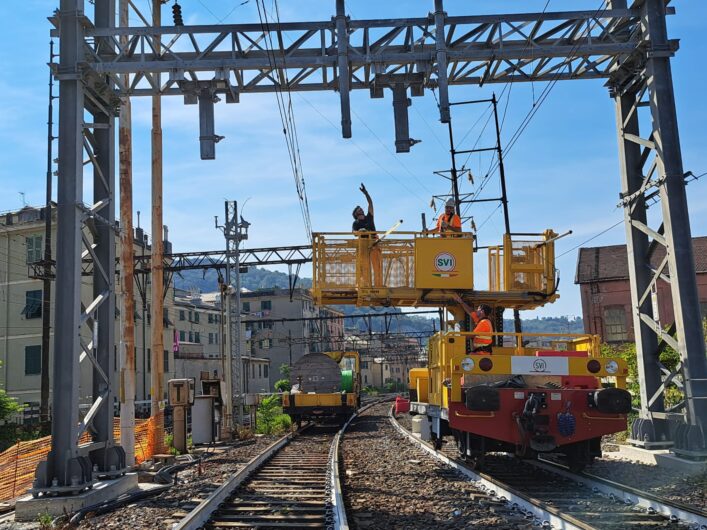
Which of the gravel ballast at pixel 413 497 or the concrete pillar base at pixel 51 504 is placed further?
the concrete pillar base at pixel 51 504

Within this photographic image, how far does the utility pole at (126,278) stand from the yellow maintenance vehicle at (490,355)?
150 inches

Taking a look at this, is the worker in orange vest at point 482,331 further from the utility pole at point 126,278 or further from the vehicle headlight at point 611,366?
the utility pole at point 126,278

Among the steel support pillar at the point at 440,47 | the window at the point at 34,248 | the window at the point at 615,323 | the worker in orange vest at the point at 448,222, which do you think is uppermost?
the window at the point at 34,248

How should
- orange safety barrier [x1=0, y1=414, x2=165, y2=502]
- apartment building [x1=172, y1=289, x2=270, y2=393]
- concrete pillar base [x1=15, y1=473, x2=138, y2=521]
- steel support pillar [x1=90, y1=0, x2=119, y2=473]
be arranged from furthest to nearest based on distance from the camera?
apartment building [x1=172, y1=289, x2=270, y2=393], orange safety barrier [x1=0, y1=414, x2=165, y2=502], steel support pillar [x1=90, y1=0, x2=119, y2=473], concrete pillar base [x1=15, y1=473, x2=138, y2=521]

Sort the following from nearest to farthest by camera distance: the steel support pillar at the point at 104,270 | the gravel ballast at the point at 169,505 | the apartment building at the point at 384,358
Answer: the gravel ballast at the point at 169,505
the steel support pillar at the point at 104,270
the apartment building at the point at 384,358

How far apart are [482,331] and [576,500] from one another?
322 cm

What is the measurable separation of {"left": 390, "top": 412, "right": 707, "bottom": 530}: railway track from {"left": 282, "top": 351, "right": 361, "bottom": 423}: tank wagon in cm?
1369

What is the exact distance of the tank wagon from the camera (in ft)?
82.7

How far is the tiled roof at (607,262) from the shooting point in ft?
147

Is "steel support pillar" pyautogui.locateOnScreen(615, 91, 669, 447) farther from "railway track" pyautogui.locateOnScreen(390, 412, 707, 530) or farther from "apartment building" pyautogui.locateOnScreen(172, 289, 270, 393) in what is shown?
"apartment building" pyautogui.locateOnScreen(172, 289, 270, 393)

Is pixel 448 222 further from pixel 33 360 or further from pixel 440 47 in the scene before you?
pixel 33 360

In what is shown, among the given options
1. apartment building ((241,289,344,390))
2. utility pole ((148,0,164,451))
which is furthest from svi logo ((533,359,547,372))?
apartment building ((241,289,344,390))

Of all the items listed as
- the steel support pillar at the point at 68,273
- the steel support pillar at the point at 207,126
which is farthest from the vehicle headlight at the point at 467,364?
the steel support pillar at the point at 68,273

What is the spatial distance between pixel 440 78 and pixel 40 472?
827 cm
